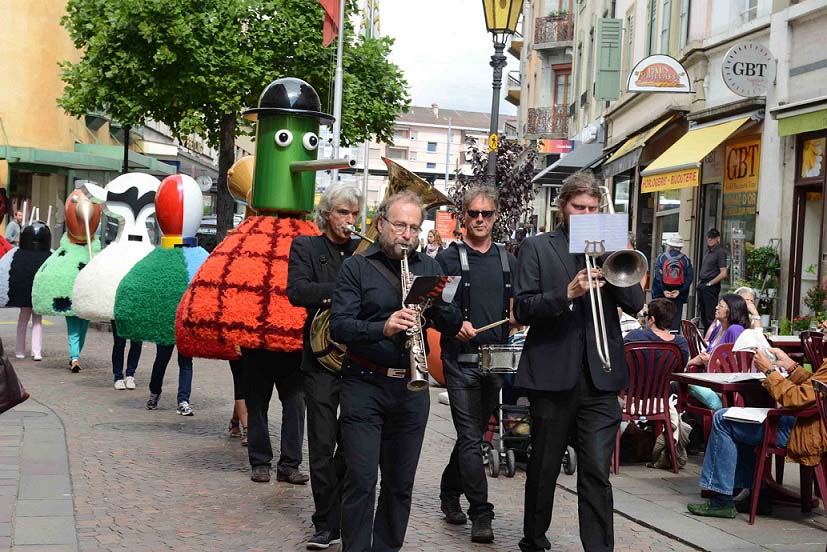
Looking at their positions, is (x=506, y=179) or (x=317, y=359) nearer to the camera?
(x=317, y=359)

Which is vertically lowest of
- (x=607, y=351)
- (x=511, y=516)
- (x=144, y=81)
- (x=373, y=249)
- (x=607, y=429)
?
(x=511, y=516)

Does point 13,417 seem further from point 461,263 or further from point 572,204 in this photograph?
point 572,204

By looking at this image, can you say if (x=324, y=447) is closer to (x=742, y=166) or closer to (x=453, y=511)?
(x=453, y=511)

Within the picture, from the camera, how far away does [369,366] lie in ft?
17.2

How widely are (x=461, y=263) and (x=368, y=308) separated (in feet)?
5.01

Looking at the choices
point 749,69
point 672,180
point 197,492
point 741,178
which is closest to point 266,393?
point 197,492

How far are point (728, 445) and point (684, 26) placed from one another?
15571mm

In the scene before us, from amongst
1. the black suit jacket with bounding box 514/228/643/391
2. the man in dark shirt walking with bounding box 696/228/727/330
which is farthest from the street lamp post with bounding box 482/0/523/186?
the black suit jacket with bounding box 514/228/643/391

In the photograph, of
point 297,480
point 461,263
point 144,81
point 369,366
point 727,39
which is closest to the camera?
point 369,366

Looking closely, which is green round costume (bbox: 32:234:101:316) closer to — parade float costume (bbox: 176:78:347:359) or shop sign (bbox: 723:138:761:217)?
parade float costume (bbox: 176:78:347:359)

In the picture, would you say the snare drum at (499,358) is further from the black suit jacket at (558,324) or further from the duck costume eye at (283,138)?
the duck costume eye at (283,138)

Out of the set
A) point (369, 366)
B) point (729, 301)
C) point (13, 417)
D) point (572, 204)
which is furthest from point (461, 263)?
point (13, 417)

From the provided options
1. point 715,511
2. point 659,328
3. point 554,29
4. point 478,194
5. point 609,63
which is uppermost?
point 554,29

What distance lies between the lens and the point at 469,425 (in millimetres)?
6539
